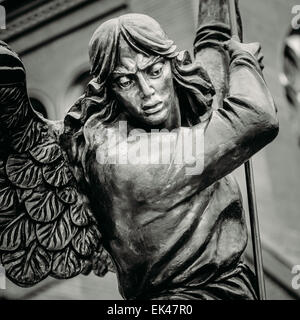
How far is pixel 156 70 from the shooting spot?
229 cm

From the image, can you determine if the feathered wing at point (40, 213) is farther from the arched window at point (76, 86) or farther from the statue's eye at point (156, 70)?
the arched window at point (76, 86)

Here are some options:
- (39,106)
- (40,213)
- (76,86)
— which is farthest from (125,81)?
(39,106)

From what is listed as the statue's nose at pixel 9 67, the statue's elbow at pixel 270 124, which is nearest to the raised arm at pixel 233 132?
the statue's elbow at pixel 270 124

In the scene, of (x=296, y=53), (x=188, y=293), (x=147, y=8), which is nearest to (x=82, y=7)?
(x=147, y=8)

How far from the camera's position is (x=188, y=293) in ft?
7.55

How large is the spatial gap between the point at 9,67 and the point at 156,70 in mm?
515

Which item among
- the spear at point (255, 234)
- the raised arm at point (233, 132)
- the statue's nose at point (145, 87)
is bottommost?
the spear at point (255, 234)

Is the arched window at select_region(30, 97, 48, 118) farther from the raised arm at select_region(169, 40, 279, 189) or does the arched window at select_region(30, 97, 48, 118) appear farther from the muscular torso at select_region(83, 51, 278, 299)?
the raised arm at select_region(169, 40, 279, 189)

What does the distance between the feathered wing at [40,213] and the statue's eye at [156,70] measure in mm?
505

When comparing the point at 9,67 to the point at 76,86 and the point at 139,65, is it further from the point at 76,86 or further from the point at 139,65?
the point at 76,86

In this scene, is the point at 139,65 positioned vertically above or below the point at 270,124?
above

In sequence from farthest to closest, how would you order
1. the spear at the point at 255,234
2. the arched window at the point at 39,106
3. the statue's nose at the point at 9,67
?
the arched window at the point at 39,106
the spear at the point at 255,234
the statue's nose at the point at 9,67

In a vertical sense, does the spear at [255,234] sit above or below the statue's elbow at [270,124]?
below

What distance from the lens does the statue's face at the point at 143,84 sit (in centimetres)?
227
